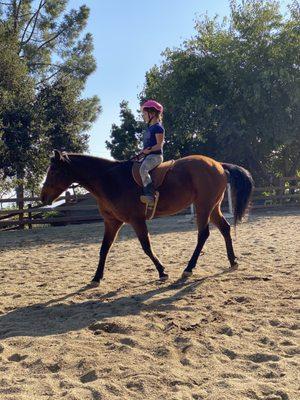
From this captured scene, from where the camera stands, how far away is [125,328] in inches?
168

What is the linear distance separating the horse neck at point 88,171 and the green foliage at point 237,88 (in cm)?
1595

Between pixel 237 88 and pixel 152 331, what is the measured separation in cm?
2005

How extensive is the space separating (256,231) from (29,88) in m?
12.1

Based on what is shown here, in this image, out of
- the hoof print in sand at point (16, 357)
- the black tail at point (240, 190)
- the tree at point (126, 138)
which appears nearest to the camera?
the hoof print in sand at point (16, 357)

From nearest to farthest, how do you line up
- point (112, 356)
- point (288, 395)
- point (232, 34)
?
point (288, 395) → point (112, 356) → point (232, 34)

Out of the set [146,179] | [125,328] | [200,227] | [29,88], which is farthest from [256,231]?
[29,88]

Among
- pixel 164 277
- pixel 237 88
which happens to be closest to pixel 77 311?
pixel 164 277

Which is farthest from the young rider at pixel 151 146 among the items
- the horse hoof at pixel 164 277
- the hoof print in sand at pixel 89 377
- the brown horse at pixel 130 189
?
the hoof print in sand at pixel 89 377

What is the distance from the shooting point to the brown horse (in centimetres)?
641

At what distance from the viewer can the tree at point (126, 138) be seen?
2803cm

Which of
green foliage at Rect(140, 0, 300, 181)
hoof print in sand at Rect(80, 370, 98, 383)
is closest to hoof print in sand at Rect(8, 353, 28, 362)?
hoof print in sand at Rect(80, 370, 98, 383)

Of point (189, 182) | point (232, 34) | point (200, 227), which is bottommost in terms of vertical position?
point (200, 227)

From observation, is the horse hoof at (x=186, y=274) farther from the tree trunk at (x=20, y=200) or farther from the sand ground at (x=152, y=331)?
the tree trunk at (x=20, y=200)

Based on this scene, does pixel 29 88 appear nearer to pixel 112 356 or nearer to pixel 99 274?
pixel 99 274
